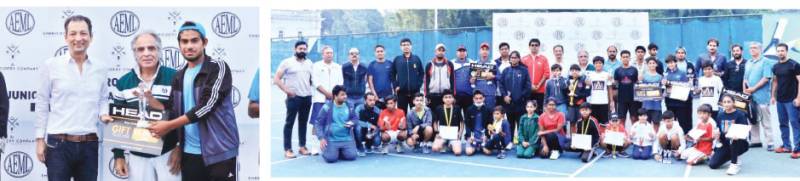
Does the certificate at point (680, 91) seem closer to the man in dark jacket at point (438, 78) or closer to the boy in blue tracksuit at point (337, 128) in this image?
the man in dark jacket at point (438, 78)

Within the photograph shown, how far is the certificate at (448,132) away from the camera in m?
5.89

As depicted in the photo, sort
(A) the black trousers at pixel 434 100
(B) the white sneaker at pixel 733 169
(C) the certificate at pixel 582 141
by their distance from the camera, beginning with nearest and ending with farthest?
(B) the white sneaker at pixel 733 169 < (C) the certificate at pixel 582 141 < (A) the black trousers at pixel 434 100

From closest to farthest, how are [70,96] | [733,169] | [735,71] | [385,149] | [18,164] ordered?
[70,96]
[18,164]
[733,169]
[735,71]
[385,149]

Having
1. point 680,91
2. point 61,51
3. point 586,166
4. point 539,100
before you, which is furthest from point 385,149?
point 61,51

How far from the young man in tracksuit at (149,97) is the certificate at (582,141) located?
2996mm

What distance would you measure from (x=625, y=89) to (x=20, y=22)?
14.7 ft

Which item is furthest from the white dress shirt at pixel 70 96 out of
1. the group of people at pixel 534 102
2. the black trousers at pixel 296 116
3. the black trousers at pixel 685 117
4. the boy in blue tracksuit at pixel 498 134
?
the black trousers at pixel 685 117

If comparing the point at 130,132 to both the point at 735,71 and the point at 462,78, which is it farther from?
the point at 735,71

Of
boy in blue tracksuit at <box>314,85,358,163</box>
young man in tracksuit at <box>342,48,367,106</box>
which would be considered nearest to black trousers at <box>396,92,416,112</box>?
young man in tracksuit at <box>342,48,367,106</box>

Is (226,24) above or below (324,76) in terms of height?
above

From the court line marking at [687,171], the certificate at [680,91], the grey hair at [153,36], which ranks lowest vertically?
the court line marking at [687,171]

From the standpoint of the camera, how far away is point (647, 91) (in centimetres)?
580

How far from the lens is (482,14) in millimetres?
5559

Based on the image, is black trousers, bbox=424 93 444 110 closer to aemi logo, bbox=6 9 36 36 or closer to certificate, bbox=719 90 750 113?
certificate, bbox=719 90 750 113
